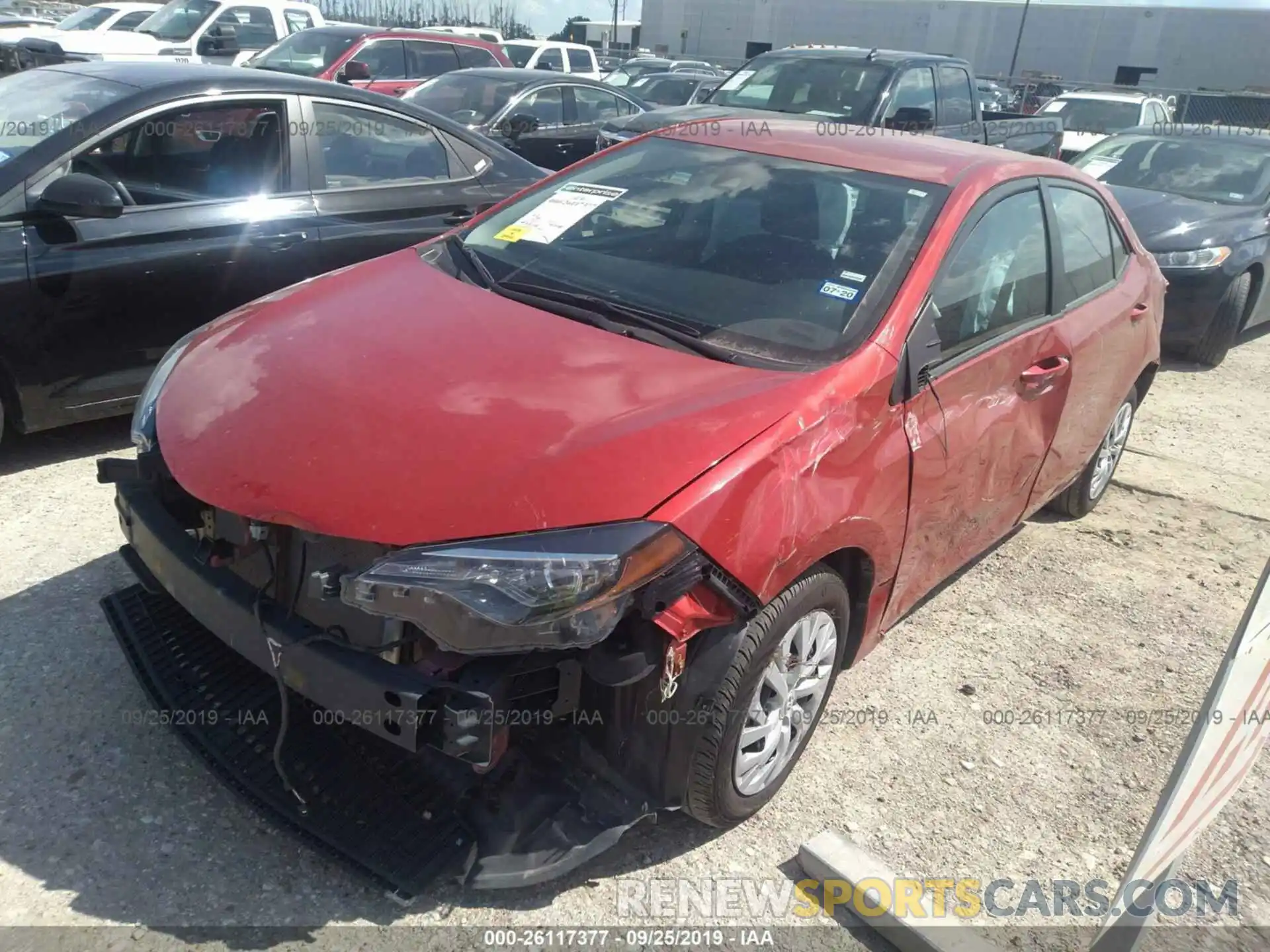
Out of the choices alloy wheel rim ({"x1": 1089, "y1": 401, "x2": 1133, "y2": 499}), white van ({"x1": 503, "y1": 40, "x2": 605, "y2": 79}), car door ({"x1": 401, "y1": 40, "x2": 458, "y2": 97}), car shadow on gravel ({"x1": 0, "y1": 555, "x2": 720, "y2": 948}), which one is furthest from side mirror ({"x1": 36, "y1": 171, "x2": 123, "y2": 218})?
white van ({"x1": 503, "y1": 40, "x2": 605, "y2": 79})

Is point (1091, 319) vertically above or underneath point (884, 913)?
above

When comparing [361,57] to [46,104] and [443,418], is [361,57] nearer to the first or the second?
[46,104]

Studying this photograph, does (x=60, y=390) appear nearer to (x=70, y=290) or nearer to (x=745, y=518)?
(x=70, y=290)

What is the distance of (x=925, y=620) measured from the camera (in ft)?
12.5

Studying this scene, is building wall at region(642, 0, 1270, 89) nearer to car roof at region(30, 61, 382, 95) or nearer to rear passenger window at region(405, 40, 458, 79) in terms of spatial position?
rear passenger window at region(405, 40, 458, 79)

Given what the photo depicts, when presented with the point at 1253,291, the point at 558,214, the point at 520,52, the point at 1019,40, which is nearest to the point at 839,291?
the point at 558,214

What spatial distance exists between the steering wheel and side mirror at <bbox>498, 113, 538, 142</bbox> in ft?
18.5

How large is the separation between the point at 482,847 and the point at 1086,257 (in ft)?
10.4

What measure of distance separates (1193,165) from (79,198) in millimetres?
8424

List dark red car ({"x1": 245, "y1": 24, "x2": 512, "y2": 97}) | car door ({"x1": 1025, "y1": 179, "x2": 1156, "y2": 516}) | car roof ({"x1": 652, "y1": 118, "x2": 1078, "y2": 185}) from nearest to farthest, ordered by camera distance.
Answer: car roof ({"x1": 652, "y1": 118, "x2": 1078, "y2": 185}) → car door ({"x1": 1025, "y1": 179, "x2": 1156, "y2": 516}) → dark red car ({"x1": 245, "y1": 24, "x2": 512, "y2": 97})

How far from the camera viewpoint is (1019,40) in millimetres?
49125

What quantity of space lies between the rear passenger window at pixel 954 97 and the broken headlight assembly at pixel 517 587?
29.4ft

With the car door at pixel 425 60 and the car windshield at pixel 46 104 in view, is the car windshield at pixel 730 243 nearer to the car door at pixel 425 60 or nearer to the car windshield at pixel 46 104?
the car windshield at pixel 46 104

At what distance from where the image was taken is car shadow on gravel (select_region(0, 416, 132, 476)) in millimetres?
4277
